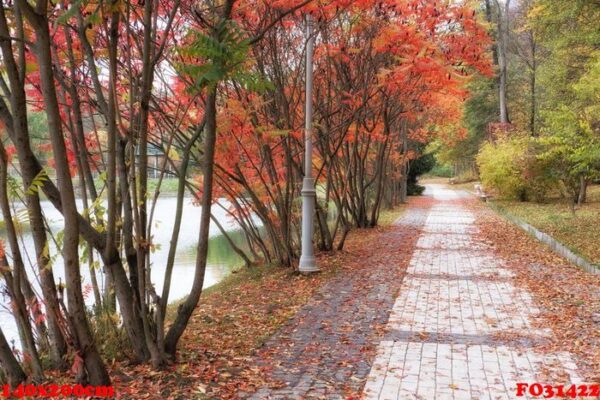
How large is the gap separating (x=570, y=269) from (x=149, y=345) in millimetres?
7498

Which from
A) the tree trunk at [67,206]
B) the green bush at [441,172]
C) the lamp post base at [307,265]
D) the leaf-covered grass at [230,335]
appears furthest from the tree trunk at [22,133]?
the green bush at [441,172]

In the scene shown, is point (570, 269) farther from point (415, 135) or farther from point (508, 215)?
point (415, 135)

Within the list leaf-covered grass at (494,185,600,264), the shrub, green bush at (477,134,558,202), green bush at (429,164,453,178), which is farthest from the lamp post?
green bush at (429,164,453,178)

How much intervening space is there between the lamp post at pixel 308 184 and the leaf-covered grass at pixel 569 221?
15.7 ft

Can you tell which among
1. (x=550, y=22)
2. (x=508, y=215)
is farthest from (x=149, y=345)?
(x=508, y=215)

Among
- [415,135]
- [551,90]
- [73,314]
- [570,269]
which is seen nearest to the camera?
[73,314]

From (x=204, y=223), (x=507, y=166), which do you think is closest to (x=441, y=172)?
(x=507, y=166)

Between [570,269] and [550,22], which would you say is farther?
[550,22]

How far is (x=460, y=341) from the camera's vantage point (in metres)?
5.62

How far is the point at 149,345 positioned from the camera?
4.66m

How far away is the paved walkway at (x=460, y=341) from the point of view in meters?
4.45

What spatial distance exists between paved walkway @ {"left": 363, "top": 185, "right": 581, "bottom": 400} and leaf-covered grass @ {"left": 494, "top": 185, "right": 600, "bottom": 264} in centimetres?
280

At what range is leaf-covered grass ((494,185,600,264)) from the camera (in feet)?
37.2

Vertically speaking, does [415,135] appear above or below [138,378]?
above
